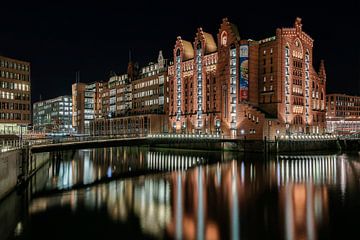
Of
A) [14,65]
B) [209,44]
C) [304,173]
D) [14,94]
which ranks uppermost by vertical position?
[209,44]

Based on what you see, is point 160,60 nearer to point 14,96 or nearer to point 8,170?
point 14,96

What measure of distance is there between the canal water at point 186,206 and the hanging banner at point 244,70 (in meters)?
55.5

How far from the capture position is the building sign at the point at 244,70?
115438 millimetres

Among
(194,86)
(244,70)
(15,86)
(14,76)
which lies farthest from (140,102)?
(14,76)

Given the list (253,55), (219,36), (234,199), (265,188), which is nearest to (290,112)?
(253,55)

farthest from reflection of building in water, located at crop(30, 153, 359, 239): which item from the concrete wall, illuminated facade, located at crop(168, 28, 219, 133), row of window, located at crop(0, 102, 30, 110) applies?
illuminated facade, located at crop(168, 28, 219, 133)

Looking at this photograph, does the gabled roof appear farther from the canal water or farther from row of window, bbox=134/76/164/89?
the canal water

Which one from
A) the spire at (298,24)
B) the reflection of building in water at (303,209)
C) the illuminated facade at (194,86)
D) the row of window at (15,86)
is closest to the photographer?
the reflection of building in water at (303,209)

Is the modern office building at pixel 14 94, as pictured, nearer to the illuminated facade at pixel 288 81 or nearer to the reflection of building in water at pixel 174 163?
the reflection of building in water at pixel 174 163

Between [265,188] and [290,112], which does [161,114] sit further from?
[265,188]

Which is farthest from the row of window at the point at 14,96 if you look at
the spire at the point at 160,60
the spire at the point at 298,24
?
the spire at the point at 298,24

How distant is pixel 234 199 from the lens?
42812 millimetres

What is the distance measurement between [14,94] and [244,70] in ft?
233

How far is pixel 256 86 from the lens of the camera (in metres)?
119
